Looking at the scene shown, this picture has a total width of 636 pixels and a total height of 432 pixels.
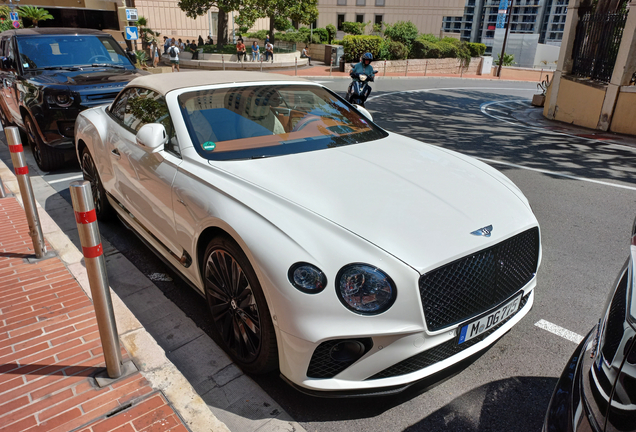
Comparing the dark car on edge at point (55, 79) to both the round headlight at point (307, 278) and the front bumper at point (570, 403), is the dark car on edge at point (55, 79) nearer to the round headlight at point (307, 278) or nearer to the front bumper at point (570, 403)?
the round headlight at point (307, 278)

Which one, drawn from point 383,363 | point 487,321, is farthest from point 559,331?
point 383,363

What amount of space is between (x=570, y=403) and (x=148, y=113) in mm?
3578

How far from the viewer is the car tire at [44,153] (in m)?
6.73

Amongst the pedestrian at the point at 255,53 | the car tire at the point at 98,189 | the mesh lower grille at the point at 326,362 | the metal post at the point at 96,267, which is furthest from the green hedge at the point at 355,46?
the mesh lower grille at the point at 326,362

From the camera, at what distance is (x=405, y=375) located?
233 cm

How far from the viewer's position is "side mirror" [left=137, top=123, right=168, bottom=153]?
10.8 ft

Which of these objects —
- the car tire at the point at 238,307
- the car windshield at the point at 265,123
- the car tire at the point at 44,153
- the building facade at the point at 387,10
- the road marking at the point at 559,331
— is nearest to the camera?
the car tire at the point at 238,307

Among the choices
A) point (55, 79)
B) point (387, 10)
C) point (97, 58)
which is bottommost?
point (55, 79)

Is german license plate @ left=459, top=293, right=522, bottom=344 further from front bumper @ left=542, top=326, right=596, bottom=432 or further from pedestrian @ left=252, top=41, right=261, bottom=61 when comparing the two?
pedestrian @ left=252, top=41, right=261, bottom=61

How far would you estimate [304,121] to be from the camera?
389 cm

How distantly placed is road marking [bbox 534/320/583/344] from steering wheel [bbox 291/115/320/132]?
2.33 metres

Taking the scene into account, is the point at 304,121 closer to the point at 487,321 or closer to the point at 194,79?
the point at 194,79

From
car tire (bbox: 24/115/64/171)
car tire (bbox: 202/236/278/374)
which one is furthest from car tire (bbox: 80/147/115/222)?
car tire (bbox: 202/236/278/374)

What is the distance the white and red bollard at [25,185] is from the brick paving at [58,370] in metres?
0.23
